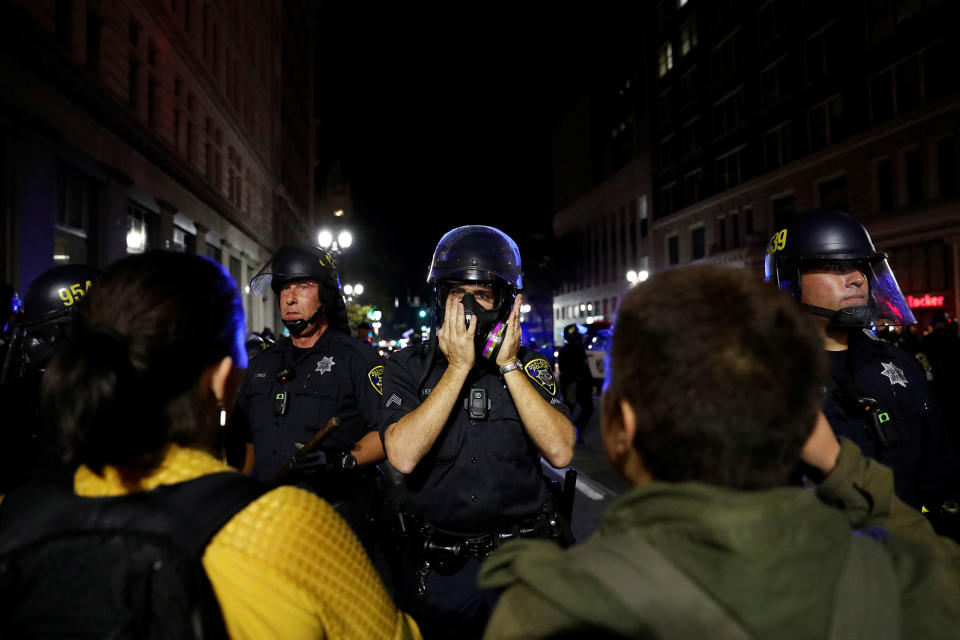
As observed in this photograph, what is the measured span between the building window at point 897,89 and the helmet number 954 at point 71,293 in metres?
29.2

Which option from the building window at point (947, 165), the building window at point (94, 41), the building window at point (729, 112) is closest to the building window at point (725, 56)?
the building window at point (729, 112)

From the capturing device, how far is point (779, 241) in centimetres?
314

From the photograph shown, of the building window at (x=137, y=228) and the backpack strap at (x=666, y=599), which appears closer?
the backpack strap at (x=666, y=599)

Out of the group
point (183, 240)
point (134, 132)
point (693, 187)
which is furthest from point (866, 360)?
point (693, 187)

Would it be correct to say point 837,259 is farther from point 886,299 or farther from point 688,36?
point 688,36

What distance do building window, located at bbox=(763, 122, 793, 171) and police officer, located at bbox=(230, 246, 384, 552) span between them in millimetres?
34406

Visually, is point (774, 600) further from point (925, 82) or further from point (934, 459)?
point (925, 82)

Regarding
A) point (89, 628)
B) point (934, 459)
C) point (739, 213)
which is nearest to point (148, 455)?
point (89, 628)

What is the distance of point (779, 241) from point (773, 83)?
3586 cm

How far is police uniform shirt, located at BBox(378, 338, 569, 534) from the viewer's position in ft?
8.64

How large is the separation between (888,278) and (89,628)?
143 inches

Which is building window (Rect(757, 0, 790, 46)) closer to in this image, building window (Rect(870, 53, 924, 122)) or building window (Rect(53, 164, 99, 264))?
building window (Rect(870, 53, 924, 122))

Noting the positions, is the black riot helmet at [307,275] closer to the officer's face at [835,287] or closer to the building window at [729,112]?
the officer's face at [835,287]

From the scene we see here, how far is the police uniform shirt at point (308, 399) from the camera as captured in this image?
3.59 metres
